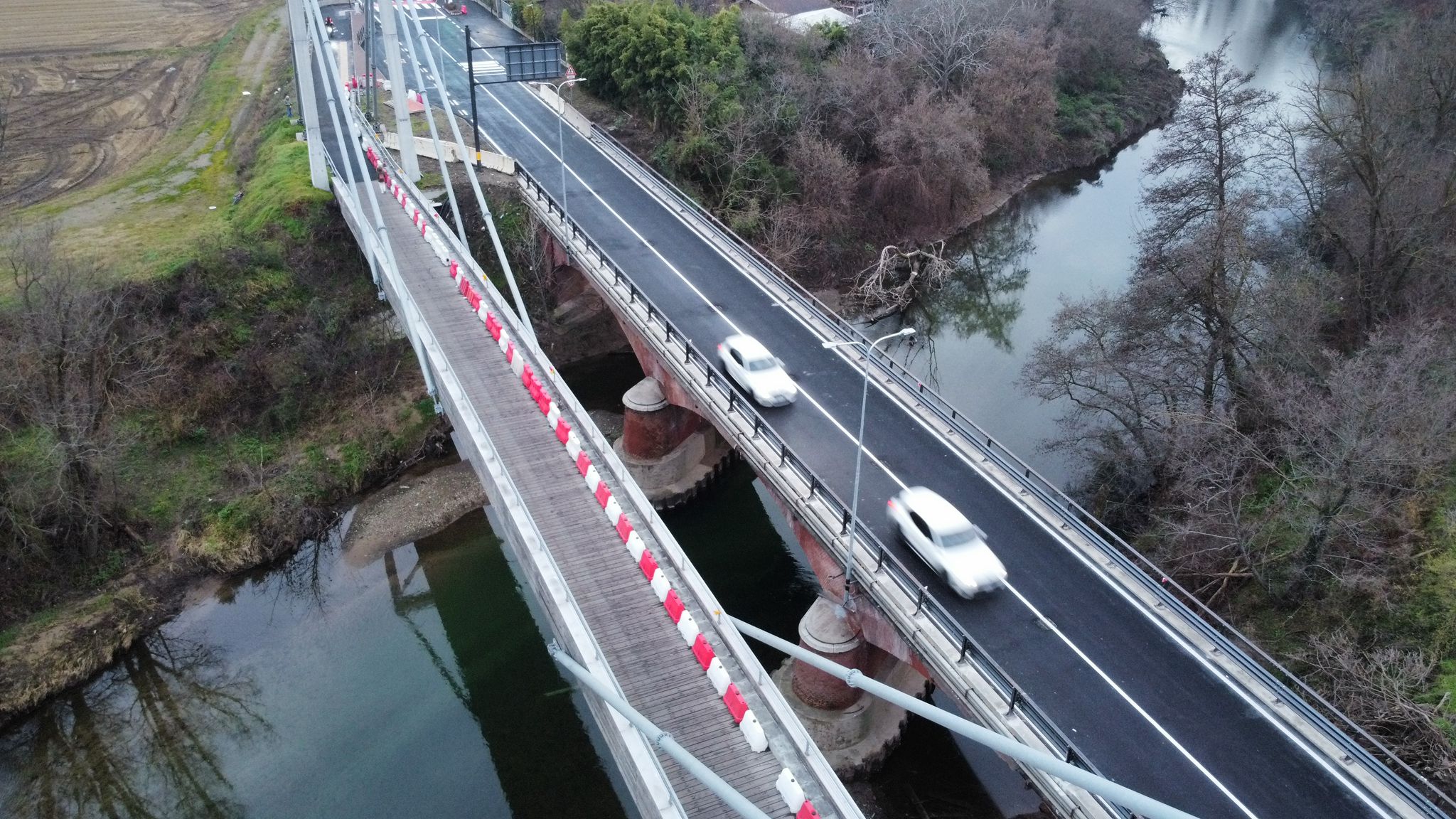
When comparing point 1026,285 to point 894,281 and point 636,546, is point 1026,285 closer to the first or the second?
point 894,281

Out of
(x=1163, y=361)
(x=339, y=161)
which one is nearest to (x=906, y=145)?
(x=1163, y=361)

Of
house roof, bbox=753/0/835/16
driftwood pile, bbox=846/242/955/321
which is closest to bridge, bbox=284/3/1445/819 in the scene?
driftwood pile, bbox=846/242/955/321

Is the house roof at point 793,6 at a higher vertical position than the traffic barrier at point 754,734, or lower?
higher

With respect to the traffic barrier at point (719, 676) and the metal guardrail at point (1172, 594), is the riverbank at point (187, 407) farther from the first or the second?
the traffic barrier at point (719, 676)

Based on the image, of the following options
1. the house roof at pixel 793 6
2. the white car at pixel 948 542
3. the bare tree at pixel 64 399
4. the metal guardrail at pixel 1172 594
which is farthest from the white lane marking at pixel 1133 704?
the house roof at pixel 793 6

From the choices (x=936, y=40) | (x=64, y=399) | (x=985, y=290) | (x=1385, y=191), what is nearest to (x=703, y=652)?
(x=64, y=399)
